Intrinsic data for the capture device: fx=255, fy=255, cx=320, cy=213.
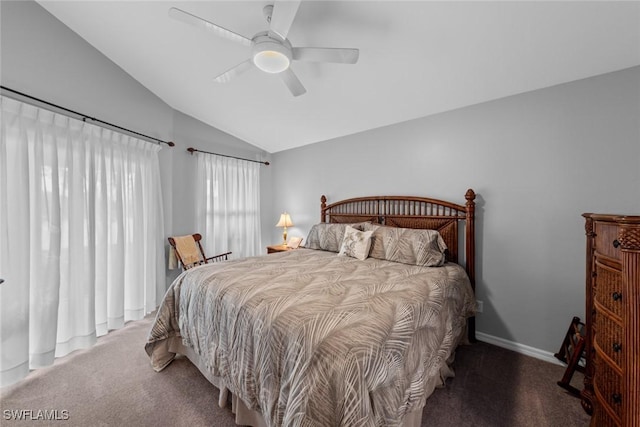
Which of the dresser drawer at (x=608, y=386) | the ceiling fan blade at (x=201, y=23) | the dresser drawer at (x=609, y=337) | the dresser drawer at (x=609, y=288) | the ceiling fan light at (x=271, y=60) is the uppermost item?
the ceiling fan blade at (x=201, y=23)

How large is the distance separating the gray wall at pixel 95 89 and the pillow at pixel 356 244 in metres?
2.34

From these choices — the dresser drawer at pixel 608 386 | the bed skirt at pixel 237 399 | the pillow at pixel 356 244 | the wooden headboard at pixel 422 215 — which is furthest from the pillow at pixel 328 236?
the dresser drawer at pixel 608 386

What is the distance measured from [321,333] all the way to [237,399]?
2.68 feet

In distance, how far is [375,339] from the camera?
1.13m

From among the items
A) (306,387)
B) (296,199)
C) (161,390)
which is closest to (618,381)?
(306,387)

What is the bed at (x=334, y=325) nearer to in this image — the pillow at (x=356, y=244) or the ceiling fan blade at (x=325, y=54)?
the pillow at (x=356, y=244)

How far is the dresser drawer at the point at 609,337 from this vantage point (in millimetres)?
1128

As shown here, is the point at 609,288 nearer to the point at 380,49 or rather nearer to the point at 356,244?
the point at 356,244

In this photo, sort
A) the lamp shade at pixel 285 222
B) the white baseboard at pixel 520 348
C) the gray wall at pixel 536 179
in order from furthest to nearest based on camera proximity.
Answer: the lamp shade at pixel 285 222 → the white baseboard at pixel 520 348 → the gray wall at pixel 536 179

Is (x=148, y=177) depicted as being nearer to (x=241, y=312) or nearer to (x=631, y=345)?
(x=241, y=312)

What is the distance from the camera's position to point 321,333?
1.13 m

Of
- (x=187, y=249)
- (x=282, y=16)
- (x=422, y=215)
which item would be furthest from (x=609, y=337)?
(x=187, y=249)

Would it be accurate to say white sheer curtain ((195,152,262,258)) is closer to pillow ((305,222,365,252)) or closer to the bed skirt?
pillow ((305,222,365,252))

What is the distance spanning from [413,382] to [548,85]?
2594mm
